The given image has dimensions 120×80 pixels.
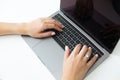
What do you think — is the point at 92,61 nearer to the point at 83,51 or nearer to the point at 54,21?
the point at 83,51

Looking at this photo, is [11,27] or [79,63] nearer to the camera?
[79,63]

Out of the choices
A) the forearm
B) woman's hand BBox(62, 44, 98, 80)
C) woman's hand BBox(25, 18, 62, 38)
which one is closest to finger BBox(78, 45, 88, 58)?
woman's hand BBox(62, 44, 98, 80)

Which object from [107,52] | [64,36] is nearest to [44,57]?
[64,36]

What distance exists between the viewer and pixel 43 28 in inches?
33.0

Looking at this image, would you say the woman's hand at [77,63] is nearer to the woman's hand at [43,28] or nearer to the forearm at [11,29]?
the woman's hand at [43,28]

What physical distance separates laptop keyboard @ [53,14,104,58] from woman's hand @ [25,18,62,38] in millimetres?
28

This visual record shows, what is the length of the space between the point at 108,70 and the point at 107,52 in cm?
8

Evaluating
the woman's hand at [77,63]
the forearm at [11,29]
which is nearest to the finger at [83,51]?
the woman's hand at [77,63]

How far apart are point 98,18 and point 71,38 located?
15cm

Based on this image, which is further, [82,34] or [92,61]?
[82,34]

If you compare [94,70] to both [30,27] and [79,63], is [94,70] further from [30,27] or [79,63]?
[30,27]

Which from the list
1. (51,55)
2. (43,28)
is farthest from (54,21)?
(51,55)

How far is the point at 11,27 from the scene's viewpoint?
0.87 m

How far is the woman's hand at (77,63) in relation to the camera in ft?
2.25
